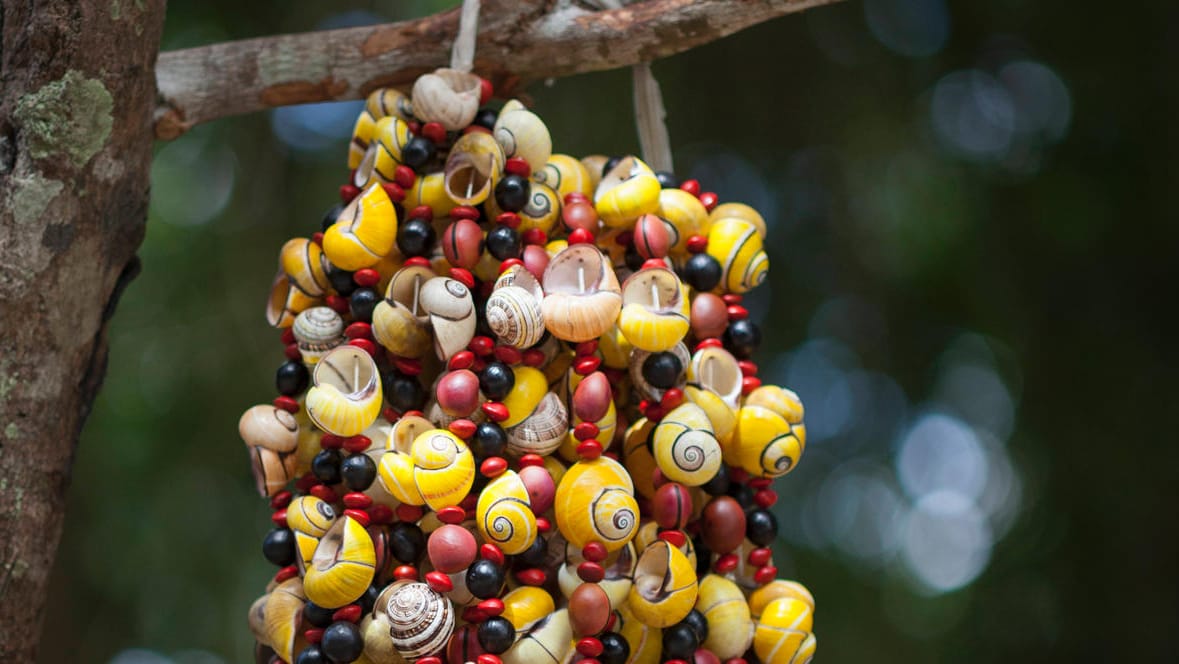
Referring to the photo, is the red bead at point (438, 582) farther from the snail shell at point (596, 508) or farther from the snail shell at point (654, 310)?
the snail shell at point (654, 310)

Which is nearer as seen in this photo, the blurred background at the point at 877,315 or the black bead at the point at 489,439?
the black bead at the point at 489,439

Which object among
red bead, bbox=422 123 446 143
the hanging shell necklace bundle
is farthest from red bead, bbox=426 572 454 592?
red bead, bbox=422 123 446 143

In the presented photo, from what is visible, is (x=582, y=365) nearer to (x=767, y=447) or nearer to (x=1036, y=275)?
(x=767, y=447)

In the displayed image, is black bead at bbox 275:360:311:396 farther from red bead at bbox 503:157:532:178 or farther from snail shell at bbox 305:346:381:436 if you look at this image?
red bead at bbox 503:157:532:178

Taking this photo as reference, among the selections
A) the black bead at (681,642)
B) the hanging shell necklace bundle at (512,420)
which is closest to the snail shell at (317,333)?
the hanging shell necklace bundle at (512,420)

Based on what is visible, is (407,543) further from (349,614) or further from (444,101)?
(444,101)
